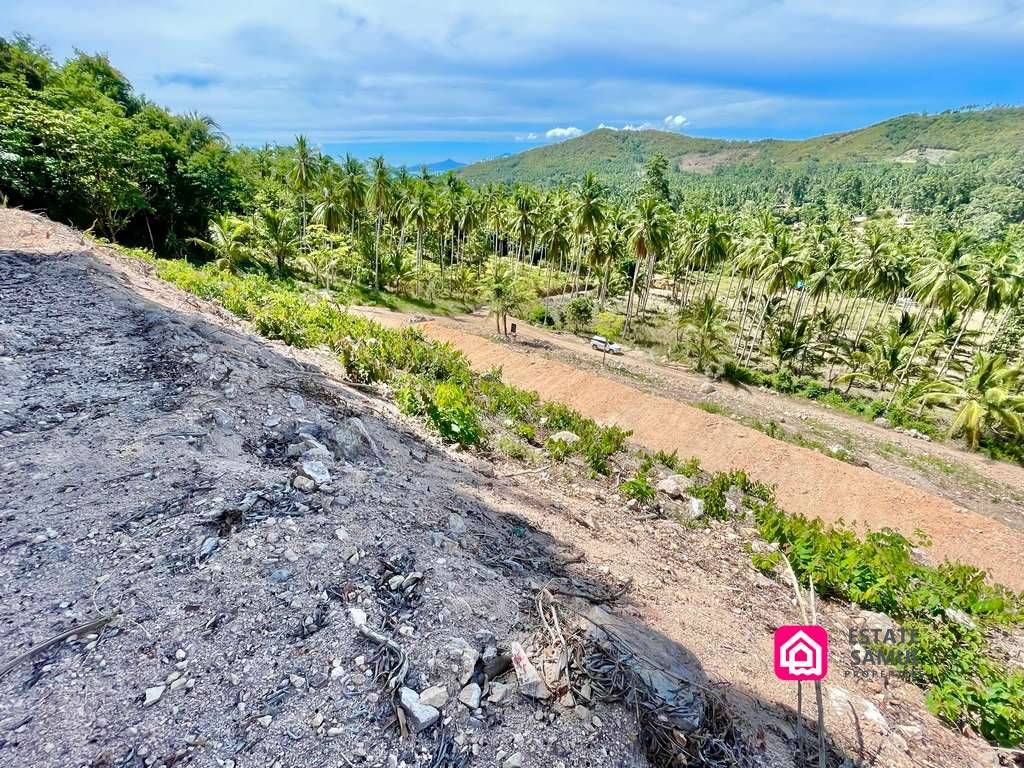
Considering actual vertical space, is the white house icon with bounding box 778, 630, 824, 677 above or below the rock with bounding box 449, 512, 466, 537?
above

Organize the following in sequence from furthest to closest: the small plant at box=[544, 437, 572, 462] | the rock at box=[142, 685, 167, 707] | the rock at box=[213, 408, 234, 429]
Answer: the small plant at box=[544, 437, 572, 462]
the rock at box=[213, 408, 234, 429]
the rock at box=[142, 685, 167, 707]

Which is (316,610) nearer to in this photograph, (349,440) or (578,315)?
(349,440)

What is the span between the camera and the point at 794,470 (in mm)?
14734

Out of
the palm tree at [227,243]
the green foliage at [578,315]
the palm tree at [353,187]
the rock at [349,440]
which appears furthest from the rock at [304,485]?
the palm tree at [353,187]

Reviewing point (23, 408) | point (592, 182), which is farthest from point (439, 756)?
point (592, 182)

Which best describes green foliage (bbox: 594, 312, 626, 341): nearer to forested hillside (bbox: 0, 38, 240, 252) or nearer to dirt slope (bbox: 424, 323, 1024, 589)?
dirt slope (bbox: 424, 323, 1024, 589)

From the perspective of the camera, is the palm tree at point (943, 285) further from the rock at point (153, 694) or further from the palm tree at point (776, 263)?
the rock at point (153, 694)

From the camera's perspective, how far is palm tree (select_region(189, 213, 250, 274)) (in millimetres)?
26966

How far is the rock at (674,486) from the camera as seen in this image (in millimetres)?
10469

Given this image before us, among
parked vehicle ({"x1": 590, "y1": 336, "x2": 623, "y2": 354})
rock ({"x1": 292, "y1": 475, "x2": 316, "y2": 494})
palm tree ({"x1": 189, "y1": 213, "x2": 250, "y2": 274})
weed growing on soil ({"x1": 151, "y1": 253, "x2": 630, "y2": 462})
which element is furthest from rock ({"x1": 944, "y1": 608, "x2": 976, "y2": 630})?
palm tree ({"x1": 189, "y1": 213, "x2": 250, "y2": 274})

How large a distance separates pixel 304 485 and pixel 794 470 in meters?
14.4

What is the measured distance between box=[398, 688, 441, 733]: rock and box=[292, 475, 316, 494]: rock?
8.36ft

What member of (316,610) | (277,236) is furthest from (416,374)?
(277,236)

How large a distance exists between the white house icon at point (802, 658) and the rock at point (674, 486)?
25.0ft
